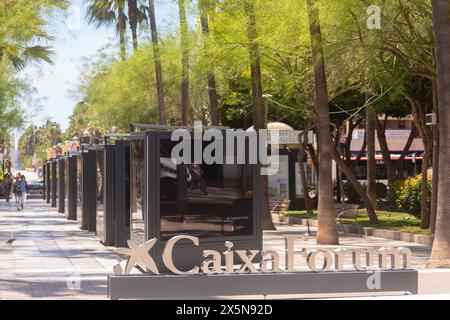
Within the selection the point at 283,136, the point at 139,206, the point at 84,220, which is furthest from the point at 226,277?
the point at 283,136

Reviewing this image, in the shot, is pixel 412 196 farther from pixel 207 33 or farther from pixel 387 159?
pixel 207 33

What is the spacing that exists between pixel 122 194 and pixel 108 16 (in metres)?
28.5

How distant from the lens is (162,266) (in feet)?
49.2

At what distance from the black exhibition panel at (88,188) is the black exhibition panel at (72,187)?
13.2 ft

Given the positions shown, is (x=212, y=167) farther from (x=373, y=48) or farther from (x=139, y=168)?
(x=373, y=48)

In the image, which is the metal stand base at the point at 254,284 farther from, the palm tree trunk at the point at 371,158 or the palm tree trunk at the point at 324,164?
the palm tree trunk at the point at 371,158

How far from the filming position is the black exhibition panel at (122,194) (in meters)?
19.9

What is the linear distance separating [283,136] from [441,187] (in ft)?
67.8

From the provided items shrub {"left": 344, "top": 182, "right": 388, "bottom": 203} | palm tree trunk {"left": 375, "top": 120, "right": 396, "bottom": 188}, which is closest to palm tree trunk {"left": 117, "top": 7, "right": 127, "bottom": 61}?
shrub {"left": 344, "top": 182, "right": 388, "bottom": 203}

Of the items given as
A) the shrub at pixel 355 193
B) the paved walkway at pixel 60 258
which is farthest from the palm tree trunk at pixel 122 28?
the paved walkway at pixel 60 258

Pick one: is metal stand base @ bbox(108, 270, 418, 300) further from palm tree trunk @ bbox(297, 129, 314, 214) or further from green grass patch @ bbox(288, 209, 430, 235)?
palm tree trunk @ bbox(297, 129, 314, 214)

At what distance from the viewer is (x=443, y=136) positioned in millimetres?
16250

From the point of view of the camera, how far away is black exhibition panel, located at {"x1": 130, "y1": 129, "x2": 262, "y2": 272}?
15195mm

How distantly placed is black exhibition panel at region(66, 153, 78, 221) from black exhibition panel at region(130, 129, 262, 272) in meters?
17.3
